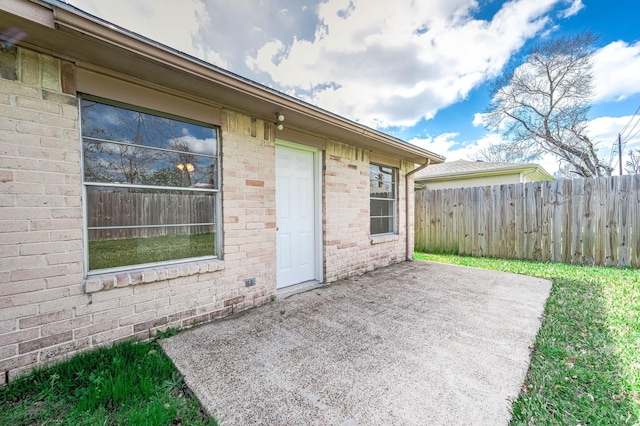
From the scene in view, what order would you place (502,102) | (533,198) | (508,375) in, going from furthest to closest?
(502,102) < (533,198) < (508,375)

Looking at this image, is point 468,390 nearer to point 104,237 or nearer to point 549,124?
point 104,237

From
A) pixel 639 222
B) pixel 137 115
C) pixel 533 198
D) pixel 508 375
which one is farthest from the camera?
pixel 533 198

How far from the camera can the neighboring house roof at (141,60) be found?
186 centimetres

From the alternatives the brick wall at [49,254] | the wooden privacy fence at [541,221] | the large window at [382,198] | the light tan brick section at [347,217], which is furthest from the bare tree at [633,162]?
the brick wall at [49,254]

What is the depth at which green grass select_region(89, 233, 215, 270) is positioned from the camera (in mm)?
2605

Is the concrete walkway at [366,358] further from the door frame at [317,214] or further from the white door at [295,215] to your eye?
the door frame at [317,214]

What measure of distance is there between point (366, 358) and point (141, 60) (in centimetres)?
342

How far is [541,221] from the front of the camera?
652 cm

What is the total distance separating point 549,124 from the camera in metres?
14.4

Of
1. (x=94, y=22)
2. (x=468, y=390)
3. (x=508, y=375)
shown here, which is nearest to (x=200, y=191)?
(x=94, y=22)

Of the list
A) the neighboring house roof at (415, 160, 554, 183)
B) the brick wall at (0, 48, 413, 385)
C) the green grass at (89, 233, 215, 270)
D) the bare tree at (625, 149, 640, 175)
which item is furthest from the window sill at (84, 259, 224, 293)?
the bare tree at (625, 149, 640, 175)

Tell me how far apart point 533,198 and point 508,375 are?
6237 millimetres

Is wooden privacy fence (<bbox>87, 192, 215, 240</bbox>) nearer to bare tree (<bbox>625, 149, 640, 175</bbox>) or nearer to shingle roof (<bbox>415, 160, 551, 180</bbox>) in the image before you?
shingle roof (<bbox>415, 160, 551, 180</bbox>)

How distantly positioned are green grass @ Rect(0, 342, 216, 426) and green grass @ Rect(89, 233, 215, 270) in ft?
2.87
